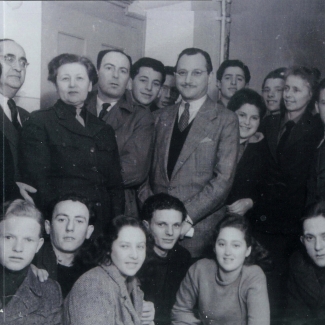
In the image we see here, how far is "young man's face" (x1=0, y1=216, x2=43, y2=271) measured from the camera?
1354 mm

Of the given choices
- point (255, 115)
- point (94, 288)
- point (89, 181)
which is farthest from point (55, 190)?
point (255, 115)

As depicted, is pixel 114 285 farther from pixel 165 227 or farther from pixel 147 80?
pixel 147 80

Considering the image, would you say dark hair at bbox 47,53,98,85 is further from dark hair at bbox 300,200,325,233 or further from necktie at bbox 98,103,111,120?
dark hair at bbox 300,200,325,233

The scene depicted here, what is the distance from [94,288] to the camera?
134cm

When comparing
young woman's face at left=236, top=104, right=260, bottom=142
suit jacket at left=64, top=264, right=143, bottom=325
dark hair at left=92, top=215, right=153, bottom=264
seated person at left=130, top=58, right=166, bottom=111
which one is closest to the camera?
suit jacket at left=64, top=264, right=143, bottom=325

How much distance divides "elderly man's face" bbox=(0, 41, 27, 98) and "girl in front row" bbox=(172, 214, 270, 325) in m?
0.78

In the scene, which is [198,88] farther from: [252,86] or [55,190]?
[55,190]

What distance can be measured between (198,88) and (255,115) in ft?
0.77

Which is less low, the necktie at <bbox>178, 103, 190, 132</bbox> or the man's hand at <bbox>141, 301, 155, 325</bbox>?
the necktie at <bbox>178, 103, 190, 132</bbox>

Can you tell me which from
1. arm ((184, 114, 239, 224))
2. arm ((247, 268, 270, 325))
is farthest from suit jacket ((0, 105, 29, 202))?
arm ((247, 268, 270, 325))

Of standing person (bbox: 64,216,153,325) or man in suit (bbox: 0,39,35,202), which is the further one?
man in suit (bbox: 0,39,35,202)

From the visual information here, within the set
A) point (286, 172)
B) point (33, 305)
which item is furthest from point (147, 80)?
point (33, 305)

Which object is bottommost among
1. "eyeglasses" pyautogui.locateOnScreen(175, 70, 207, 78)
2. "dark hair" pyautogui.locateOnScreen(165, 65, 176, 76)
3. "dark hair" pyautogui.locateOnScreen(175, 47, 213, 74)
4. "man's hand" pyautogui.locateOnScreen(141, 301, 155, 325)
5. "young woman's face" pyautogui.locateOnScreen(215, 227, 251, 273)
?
"man's hand" pyautogui.locateOnScreen(141, 301, 155, 325)

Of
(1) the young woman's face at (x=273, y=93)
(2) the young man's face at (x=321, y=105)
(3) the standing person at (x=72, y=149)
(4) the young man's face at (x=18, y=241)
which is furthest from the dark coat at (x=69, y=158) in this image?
(2) the young man's face at (x=321, y=105)
